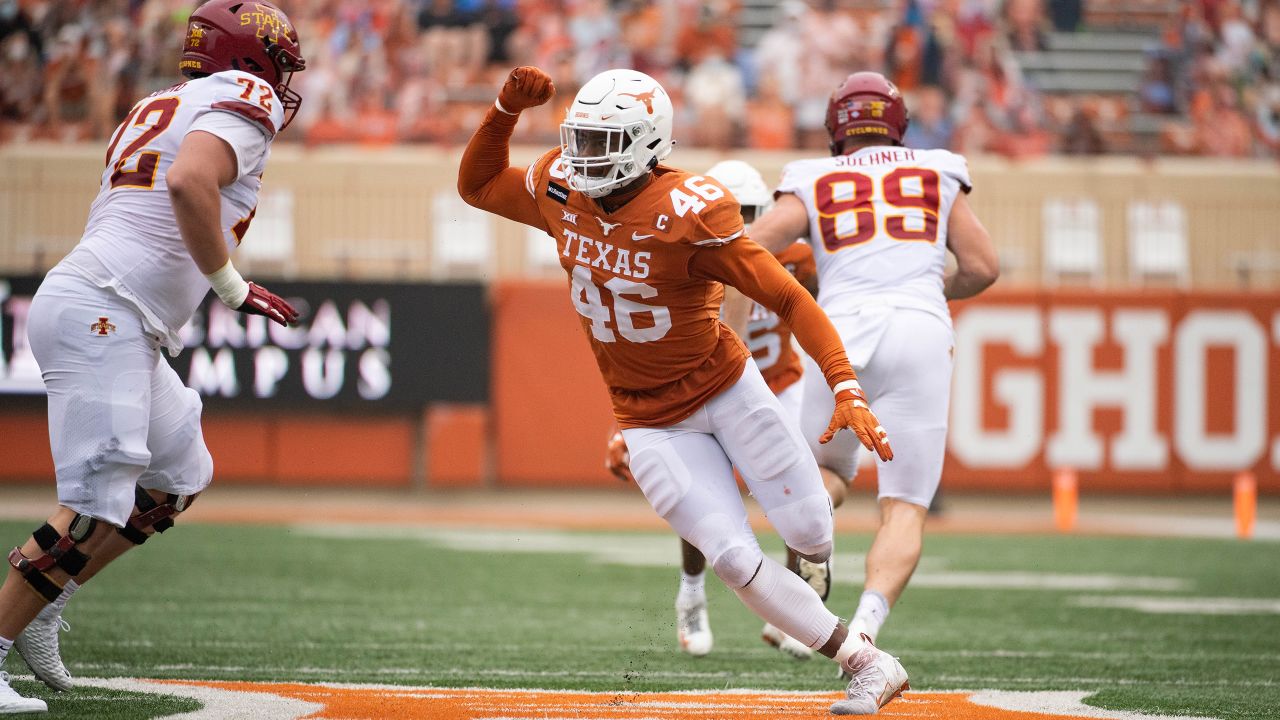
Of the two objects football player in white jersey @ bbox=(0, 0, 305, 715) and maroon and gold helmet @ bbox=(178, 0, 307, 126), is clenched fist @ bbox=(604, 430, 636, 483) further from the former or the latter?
maroon and gold helmet @ bbox=(178, 0, 307, 126)

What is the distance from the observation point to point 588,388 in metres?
14.1

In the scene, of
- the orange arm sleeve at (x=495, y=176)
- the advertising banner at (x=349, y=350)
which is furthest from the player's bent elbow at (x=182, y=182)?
the advertising banner at (x=349, y=350)

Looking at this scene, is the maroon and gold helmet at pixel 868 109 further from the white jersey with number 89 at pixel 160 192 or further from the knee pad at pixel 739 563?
the white jersey with number 89 at pixel 160 192

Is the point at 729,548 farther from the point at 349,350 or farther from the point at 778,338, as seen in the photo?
the point at 349,350

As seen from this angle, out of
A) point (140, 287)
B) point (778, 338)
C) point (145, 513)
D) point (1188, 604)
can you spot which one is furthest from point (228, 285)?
point (1188, 604)

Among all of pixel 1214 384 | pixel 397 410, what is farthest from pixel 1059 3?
pixel 397 410

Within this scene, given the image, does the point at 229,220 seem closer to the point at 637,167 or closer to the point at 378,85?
the point at 637,167

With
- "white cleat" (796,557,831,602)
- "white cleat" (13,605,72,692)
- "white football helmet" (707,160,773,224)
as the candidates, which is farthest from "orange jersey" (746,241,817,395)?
"white cleat" (13,605,72,692)

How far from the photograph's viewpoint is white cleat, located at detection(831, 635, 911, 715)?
4238mm

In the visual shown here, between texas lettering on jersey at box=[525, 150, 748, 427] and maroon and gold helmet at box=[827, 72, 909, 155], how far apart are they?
1313 millimetres

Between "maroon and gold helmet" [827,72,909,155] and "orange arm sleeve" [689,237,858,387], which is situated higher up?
"maroon and gold helmet" [827,72,909,155]

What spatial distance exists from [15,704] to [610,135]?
89.7 inches

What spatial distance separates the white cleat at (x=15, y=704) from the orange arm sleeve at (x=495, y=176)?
1.88m

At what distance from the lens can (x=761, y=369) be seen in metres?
6.20
